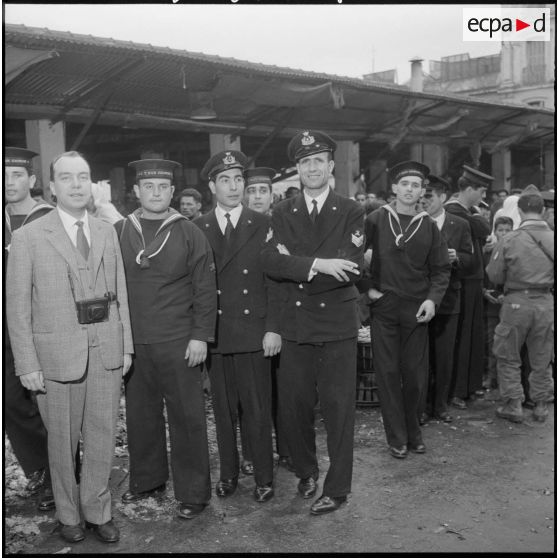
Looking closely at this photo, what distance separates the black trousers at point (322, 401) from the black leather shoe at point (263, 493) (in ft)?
0.72

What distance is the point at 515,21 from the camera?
146 inches

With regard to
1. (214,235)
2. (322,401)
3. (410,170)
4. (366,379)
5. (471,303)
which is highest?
(410,170)

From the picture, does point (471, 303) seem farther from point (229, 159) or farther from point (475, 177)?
point (229, 159)

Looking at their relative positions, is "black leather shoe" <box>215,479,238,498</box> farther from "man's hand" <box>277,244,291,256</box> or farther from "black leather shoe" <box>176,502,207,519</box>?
"man's hand" <box>277,244,291,256</box>

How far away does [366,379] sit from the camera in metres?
6.13

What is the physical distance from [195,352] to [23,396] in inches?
46.6

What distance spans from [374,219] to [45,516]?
10.4 ft

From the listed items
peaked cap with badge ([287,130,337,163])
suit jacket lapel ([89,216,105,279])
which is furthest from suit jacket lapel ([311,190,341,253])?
suit jacket lapel ([89,216,105,279])

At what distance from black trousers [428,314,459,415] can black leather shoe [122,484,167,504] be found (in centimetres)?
→ 264

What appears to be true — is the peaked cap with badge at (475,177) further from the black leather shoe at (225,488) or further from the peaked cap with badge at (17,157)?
the peaked cap with badge at (17,157)

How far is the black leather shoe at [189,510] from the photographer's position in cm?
383

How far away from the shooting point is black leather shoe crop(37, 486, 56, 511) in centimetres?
395

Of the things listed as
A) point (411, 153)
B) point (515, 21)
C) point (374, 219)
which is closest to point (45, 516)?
point (374, 219)

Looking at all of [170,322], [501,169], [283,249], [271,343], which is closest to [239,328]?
[271,343]
